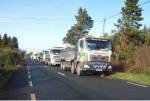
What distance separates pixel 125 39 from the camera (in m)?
61.2

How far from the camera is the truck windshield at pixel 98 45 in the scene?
1091 inches

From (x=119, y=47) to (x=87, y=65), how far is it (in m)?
33.3

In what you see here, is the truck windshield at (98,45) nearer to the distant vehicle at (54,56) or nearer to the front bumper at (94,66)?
the front bumper at (94,66)

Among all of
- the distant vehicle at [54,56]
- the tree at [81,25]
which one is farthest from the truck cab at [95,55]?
the tree at [81,25]

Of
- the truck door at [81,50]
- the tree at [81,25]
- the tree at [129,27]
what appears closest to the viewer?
the truck door at [81,50]

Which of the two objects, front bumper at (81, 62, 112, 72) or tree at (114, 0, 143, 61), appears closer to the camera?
front bumper at (81, 62, 112, 72)

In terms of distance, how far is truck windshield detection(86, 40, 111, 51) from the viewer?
27.7 m

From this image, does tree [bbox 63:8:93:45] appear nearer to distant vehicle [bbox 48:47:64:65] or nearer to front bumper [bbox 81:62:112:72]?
distant vehicle [bbox 48:47:64:65]

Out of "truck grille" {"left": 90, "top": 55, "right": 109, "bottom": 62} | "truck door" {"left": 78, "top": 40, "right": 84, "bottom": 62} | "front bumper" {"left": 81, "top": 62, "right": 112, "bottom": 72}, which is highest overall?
"truck door" {"left": 78, "top": 40, "right": 84, "bottom": 62}

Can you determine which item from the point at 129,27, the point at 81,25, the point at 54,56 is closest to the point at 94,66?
the point at 54,56

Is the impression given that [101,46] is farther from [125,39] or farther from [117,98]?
[125,39]

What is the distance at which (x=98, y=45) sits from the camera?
27.8 m

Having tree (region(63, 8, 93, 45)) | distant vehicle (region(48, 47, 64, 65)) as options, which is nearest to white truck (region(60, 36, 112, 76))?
distant vehicle (region(48, 47, 64, 65))

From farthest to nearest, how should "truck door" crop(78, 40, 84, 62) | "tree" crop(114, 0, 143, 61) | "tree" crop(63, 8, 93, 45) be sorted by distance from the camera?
"tree" crop(63, 8, 93, 45), "tree" crop(114, 0, 143, 61), "truck door" crop(78, 40, 84, 62)
